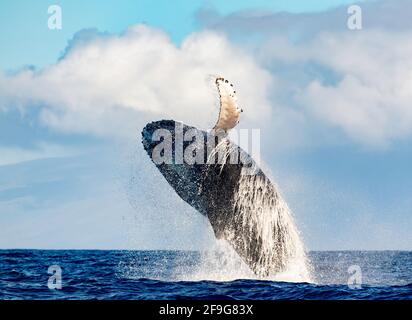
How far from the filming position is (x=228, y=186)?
11477 mm

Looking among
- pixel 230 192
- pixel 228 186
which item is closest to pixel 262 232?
pixel 230 192

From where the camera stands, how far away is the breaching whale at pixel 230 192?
1072cm

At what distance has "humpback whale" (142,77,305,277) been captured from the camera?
10.6 metres

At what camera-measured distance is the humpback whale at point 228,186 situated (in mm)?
10633

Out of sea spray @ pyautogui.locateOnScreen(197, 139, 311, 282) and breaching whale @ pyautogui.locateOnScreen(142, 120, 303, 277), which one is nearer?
breaching whale @ pyautogui.locateOnScreen(142, 120, 303, 277)

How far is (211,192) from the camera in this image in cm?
1139

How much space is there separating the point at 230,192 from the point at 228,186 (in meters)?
0.13

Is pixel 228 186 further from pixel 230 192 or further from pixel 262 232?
pixel 262 232

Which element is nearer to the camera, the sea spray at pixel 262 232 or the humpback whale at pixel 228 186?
the humpback whale at pixel 228 186
